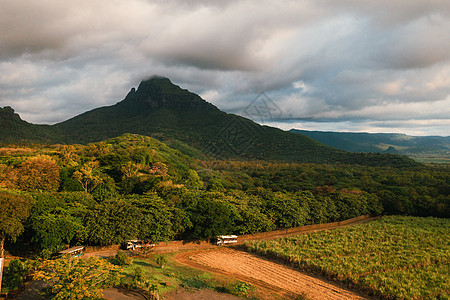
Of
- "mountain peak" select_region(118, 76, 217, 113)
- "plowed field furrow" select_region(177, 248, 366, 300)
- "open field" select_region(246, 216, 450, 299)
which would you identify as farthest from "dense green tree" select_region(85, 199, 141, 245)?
"mountain peak" select_region(118, 76, 217, 113)

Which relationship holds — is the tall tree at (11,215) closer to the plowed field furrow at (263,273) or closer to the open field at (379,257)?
the plowed field furrow at (263,273)

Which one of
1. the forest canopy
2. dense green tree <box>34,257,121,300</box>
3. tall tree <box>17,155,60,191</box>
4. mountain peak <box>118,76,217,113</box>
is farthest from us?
mountain peak <box>118,76,217,113</box>

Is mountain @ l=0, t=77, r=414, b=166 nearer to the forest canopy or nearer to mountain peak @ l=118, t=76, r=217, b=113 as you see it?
mountain peak @ l=118, t=76, r=217, b=113

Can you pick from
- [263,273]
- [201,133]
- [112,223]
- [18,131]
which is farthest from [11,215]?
[201,133]

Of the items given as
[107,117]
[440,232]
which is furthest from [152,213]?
[107,117]

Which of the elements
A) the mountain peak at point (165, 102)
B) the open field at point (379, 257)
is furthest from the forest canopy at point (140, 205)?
the mountain peak at point (165, 102)

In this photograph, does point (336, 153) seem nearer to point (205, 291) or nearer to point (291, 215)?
point (291, 215)
